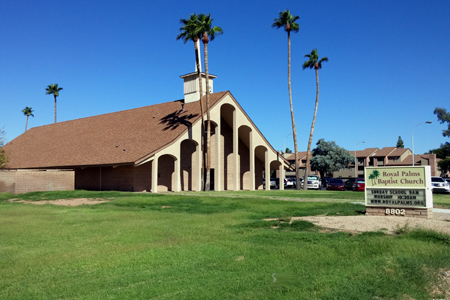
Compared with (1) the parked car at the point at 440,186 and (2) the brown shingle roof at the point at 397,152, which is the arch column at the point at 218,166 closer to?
(1) the parked car at the point at 440,186

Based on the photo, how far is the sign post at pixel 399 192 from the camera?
14531 millimetres

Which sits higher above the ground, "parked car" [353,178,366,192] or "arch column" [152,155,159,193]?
"arch column" [152,155,159,193]

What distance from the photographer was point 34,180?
33781 mm

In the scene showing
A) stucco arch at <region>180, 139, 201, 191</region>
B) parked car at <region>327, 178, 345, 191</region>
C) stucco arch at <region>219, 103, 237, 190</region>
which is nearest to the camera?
stucco arch at <region>180, 139, 201, 191</region>

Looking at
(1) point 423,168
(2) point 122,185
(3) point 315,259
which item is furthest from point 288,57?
(3) point 315,259

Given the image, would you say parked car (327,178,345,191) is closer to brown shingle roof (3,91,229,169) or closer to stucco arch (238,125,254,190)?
stucco arch (238,125,254,190)

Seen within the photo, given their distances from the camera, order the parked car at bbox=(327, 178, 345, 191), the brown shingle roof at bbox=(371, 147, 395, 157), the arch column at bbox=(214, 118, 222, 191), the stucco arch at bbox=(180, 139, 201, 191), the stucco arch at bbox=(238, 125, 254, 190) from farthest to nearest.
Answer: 1. the brown shingle roof at bbox=(371, 147, 395, 157)
2. the parked car at bbox=(327, 178, 345, 191)
3. the stucco arch at bbox=(238, 125, 254, 190)
4. the stucco arch at bbox=(180, 139, 201, 191)
5. the arch column at bbox=(214, 118, 222, 191)

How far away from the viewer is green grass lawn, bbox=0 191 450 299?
6.61 metres

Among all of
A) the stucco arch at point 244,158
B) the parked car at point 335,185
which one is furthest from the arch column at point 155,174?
the parked car at point 335,185

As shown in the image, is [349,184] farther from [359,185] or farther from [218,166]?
[218,166]

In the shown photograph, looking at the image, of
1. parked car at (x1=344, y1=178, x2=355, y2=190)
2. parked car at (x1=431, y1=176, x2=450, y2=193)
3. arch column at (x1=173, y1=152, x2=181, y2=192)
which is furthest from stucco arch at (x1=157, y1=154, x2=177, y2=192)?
parked car at (x1=431, y1=176, x2=450, y2=193)

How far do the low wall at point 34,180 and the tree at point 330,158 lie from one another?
190 feet

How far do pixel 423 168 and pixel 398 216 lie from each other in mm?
1926

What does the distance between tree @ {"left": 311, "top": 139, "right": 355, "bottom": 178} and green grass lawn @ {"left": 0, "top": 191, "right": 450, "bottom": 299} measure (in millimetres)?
71748
